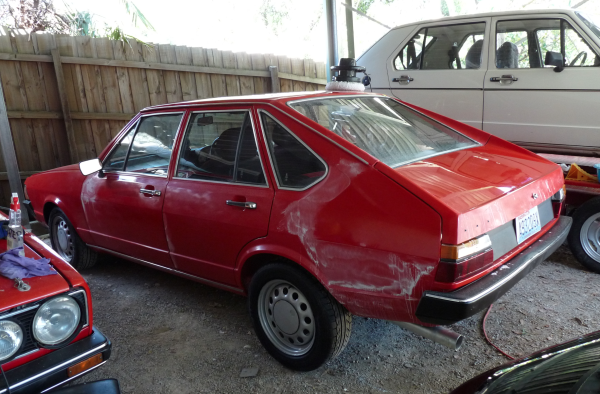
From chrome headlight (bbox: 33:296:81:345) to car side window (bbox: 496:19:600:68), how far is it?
486 centimetres

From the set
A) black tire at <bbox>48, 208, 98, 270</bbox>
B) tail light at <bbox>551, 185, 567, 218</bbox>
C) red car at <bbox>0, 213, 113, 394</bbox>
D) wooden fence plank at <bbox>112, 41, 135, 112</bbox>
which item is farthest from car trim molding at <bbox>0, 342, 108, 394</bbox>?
wooden fence plank at <bbox>112, 41, 135, 112</bbox>

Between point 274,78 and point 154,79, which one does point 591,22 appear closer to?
point 274,78

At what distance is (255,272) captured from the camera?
2842 mm

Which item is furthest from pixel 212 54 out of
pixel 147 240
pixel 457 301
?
pixel 457 301

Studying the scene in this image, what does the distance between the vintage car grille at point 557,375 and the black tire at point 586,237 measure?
8.95 feet

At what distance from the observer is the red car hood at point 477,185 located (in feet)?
6.79

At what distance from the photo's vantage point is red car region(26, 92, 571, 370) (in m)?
2.13

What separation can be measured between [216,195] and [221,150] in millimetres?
327

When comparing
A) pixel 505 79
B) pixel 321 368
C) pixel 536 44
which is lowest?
pixel 321 368

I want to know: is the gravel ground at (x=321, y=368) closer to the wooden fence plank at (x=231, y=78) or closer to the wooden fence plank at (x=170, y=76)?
the wooden fence plank at (x=170, y=76)

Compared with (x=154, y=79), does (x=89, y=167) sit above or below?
below

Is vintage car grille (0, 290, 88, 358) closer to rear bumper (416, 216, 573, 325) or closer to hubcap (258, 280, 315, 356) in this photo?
hubcap (258, 280, 315, 356)

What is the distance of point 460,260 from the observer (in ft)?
6.69

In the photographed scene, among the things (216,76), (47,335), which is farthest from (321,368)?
(216,76)
